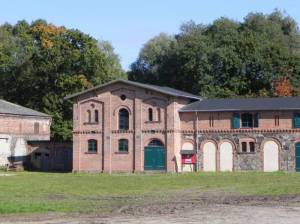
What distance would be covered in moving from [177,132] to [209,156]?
11.3 feet

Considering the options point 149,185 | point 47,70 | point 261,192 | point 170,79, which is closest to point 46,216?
point 261,192

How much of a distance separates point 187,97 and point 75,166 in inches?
465

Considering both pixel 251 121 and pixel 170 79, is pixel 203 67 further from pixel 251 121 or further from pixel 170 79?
pixel 251 121

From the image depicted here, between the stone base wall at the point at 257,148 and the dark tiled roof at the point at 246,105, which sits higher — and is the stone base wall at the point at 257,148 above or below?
below

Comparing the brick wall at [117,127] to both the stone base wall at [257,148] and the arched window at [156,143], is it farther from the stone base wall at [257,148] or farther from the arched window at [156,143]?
the stone base wall at [257,148]

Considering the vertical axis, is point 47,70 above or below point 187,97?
above

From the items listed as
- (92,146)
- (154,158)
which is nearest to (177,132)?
(154,158)

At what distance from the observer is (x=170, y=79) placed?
86.9 metres

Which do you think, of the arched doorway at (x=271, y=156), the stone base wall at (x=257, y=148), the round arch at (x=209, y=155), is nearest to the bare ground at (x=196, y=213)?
the stone base wall at (x=257, y=148)

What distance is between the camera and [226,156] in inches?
2350

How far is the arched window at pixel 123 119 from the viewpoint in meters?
62.0

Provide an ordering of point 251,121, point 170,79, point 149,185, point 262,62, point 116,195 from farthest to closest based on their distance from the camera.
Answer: point 170,79 < point 262,62 < point 251,121 < point 149,185 < point 116,195

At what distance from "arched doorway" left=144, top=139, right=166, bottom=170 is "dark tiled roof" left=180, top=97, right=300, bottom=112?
3.74 m

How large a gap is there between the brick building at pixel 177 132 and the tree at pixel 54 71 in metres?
15.5
